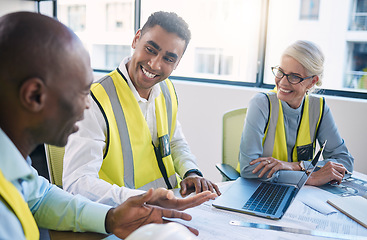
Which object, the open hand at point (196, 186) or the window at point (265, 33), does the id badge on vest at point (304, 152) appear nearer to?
the open hand at point (196, 186)

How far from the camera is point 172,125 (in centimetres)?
191

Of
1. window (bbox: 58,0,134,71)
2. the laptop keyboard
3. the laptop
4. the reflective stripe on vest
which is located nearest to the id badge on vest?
the reflective stripe on vest

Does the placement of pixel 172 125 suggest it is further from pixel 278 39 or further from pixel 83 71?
pixel 278 39

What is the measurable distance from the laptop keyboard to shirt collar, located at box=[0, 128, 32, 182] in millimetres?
872

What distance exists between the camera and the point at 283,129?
1984mm

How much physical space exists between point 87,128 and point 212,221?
0.62m

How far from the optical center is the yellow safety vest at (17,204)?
712mm

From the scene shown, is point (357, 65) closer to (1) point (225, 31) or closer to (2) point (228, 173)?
(1) point (225, 31)

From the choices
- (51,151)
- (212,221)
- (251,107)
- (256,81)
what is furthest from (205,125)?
(212,221)

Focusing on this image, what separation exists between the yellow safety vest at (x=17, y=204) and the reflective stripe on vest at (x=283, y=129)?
1456 mm

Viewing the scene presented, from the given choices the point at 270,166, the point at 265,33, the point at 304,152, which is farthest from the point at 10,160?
the point at 265,33

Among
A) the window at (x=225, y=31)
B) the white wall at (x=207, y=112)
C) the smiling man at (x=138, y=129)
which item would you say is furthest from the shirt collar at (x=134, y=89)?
the window at (x=225, y=31)

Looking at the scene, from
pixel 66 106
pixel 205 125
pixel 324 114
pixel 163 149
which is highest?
pixel 66 106

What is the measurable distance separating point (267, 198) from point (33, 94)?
1071 mm
